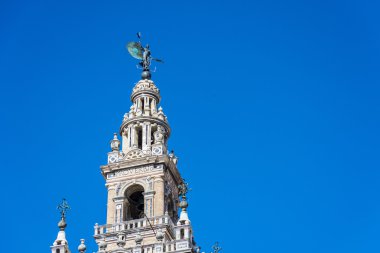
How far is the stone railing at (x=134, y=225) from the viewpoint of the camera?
8231 cm

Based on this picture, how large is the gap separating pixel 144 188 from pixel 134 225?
351cm

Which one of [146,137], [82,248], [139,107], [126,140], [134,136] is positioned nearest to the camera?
[82,248]

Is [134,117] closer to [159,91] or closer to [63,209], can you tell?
[159,91]

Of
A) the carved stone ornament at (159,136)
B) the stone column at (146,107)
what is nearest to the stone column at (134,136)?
the carved stone ornament at (159,136)

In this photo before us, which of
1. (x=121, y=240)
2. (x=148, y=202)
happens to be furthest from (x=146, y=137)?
(x=121, y=240)

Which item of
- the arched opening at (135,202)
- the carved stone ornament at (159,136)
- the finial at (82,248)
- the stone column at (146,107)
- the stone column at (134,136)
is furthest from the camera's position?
the stone column at (146,107)

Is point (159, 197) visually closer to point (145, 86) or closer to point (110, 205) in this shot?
point (110, 205)

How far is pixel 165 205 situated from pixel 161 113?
9045 millimetres

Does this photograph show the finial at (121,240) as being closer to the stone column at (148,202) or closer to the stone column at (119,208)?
the stone column at (119,208)

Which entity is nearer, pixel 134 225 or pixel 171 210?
pixel 134 225

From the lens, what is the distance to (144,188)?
8531 centimetres

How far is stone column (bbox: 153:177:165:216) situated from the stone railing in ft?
2.95

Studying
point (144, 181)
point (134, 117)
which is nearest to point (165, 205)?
point (144, 181)

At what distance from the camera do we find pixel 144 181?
85.7m
